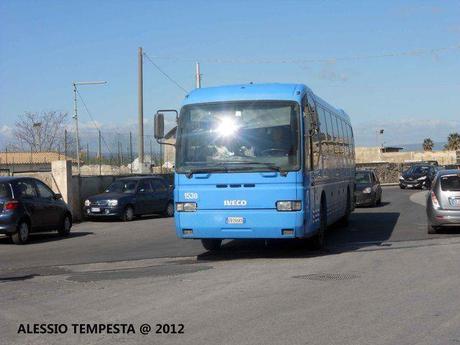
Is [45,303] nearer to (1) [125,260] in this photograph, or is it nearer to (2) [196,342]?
(2) [196,342]

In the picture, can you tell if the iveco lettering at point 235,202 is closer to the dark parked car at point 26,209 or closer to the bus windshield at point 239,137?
the bus windshield at point 239,137

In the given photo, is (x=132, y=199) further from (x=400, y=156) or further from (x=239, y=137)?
(x=400, y=156)

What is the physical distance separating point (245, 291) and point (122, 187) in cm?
1702

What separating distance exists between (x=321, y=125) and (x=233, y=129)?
3459 millimetres

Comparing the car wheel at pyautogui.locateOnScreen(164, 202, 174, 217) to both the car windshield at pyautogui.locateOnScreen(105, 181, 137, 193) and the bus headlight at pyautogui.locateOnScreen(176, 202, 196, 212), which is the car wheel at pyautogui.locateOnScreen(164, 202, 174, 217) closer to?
the car windshield at pyautogui.locateOnScreen(105, 181, 137, 193)

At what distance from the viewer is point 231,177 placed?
12344 mm

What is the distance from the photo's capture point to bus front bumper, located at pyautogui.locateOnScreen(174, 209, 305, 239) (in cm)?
1215

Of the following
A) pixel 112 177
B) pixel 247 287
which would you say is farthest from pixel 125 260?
pixel 112 177

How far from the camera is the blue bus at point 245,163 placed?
12.2 m

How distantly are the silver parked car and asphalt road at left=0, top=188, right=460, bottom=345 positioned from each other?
439 millimetres

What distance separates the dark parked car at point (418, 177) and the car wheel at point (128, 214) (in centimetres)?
2544

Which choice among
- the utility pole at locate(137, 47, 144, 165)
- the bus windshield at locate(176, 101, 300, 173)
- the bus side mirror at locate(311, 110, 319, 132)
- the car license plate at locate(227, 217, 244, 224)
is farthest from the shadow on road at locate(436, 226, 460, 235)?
Result: the utility pole at locate(137, 47, 144, 165)

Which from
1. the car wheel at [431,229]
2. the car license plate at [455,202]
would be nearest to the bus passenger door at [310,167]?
the car license plate at [455,202]

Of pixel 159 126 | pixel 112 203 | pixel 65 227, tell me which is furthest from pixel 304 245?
pixel 112 203
